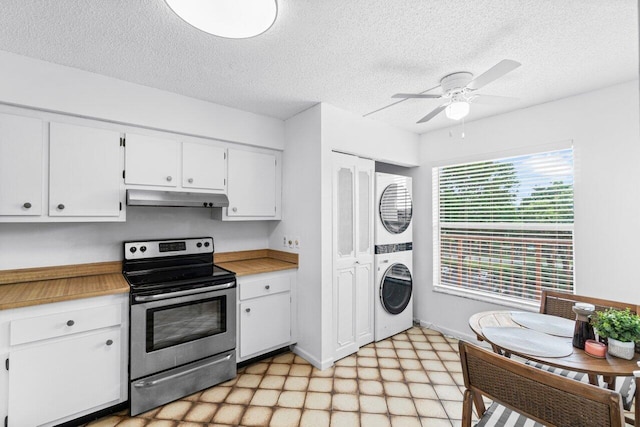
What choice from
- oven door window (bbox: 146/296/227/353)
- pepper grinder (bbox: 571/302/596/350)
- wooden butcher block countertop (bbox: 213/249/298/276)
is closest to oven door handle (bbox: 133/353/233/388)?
oven door window (bbox: 146/296/227/353)

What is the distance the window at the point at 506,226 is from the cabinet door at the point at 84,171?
337 cm

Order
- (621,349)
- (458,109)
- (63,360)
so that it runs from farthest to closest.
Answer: (458,109) → (63,360) → (621,349)

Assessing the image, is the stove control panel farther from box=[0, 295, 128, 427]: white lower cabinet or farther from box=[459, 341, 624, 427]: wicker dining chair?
box=[459, 341, 624, 427]: wicker dining chair

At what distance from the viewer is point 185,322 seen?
230cm

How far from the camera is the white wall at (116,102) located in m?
1.97

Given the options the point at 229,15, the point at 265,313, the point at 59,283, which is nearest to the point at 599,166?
the point at 229,15

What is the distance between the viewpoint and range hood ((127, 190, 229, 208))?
228 cm

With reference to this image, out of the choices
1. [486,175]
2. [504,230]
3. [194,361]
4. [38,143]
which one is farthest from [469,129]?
[38,143]

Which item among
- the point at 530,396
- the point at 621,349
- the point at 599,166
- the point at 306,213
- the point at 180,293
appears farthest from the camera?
the point at 306,213

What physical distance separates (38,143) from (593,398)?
10.7 ft

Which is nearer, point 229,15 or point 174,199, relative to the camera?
point 229,15

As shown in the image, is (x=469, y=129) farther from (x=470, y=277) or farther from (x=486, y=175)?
(x=470, y=277)

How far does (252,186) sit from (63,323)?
1.81m

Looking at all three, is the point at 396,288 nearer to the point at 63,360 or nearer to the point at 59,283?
the point at 63,360
